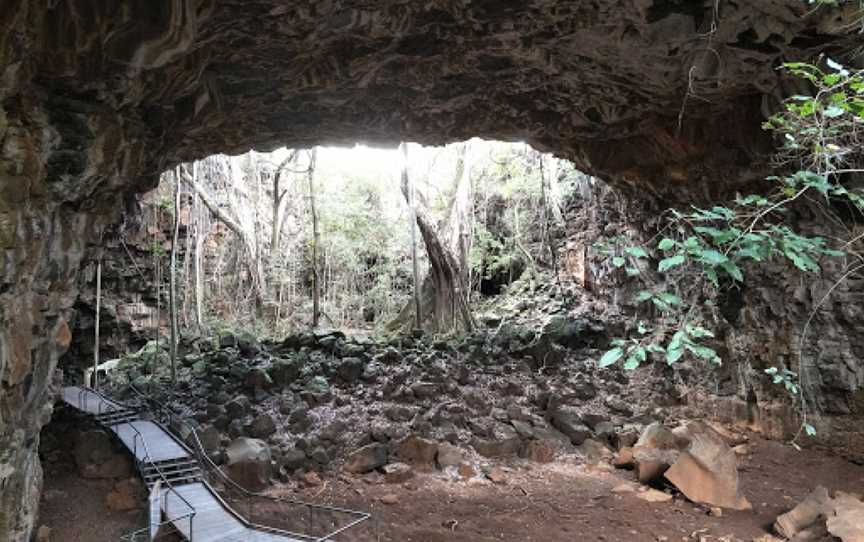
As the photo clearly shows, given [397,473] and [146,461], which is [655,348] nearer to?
[397,473]

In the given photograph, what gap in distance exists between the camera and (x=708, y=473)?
20.0 feet

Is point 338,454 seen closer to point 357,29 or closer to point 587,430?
point 587,430

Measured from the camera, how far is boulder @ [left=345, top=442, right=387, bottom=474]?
7.21 metres

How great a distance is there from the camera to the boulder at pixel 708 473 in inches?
238

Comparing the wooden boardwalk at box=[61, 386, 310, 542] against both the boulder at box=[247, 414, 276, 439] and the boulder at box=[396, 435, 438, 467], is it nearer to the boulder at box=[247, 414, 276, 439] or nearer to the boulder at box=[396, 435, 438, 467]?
the boulder at box=[247, 414, 276, 439]

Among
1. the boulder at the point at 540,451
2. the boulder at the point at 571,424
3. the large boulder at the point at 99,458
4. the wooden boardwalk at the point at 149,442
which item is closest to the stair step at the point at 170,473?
the wooden boardwalk at the point at 149,442

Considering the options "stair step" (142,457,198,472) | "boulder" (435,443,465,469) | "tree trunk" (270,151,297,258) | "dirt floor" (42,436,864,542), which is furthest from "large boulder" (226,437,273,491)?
"tree trunk" (270,151,297,258)

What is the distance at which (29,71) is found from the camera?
395 cm

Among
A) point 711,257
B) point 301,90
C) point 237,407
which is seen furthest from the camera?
point 237,407

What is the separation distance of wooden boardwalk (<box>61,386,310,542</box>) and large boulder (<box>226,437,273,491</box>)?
1.52 feet

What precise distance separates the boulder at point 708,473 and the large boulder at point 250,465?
194 inches

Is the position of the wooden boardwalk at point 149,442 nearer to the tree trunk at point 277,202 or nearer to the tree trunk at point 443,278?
the tree trunk at point 443,278

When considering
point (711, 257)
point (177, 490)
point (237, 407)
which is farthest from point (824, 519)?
point (237, 407)

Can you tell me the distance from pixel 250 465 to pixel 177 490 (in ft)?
3.04
